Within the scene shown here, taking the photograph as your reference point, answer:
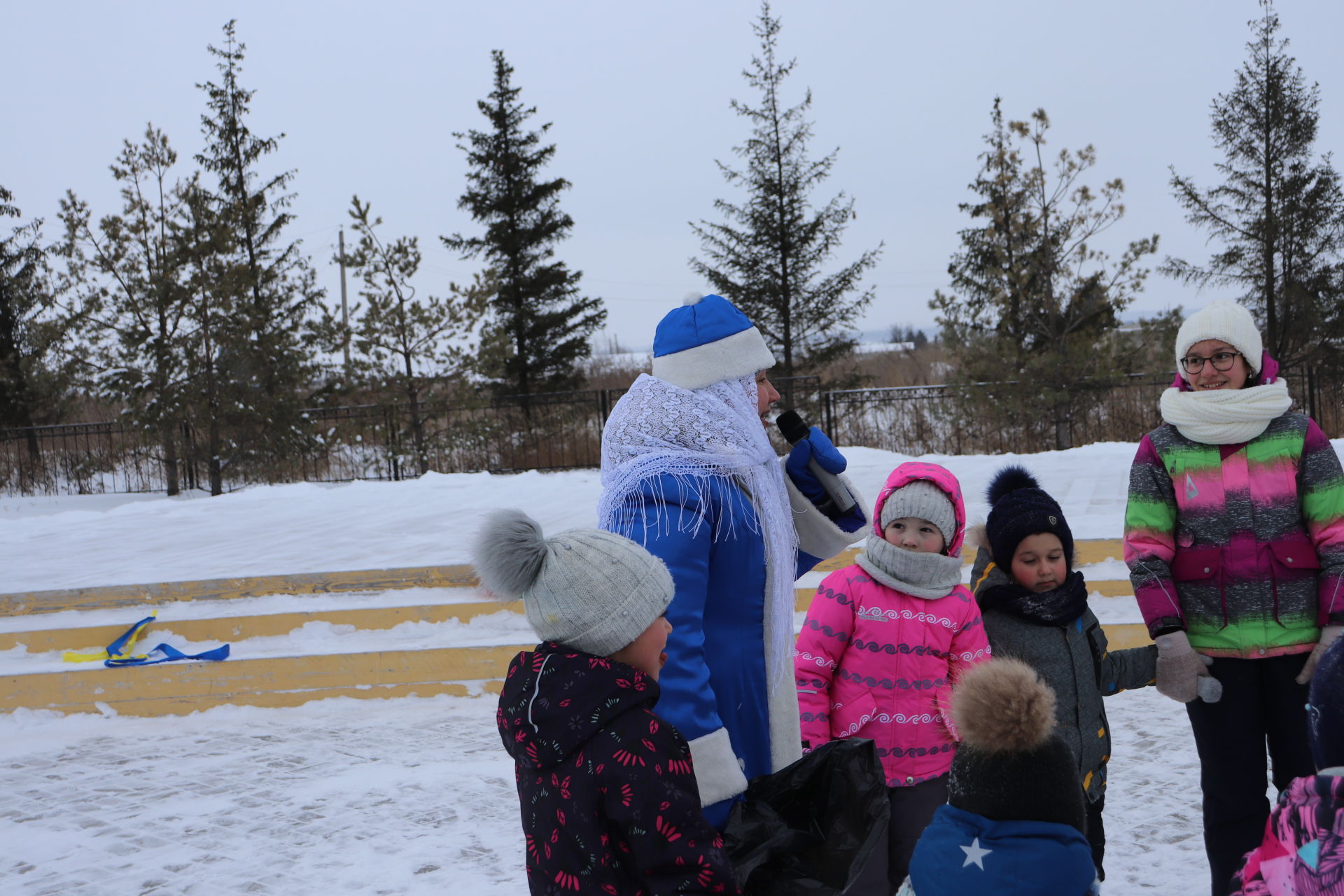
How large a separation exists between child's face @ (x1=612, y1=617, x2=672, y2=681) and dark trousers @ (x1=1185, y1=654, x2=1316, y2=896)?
76.8 inches

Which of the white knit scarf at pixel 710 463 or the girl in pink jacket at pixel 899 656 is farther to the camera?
the girl in pink jacket at pixel 899 656

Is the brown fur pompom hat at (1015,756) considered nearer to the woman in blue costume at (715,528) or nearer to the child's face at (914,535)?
the woman in blue costume at (715,528)

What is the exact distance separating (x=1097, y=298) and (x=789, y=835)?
50.7 feet

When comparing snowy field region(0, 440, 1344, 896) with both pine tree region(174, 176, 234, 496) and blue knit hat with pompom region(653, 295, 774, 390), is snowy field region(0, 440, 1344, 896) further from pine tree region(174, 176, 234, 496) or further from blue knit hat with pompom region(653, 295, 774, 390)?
pine tree region(174, 176, 234, 496)

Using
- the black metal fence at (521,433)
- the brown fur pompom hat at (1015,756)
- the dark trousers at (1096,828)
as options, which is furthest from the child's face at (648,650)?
the black metal fence at (521,433)

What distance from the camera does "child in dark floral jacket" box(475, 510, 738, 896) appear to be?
1.56 m

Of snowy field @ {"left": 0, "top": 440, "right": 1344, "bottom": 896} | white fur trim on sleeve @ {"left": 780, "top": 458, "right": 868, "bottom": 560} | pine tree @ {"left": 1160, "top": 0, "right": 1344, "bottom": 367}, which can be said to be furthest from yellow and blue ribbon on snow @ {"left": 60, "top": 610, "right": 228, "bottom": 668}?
pine tree @ {"left": 1160, "top": 0, "right": 1344, "bottom": 367}

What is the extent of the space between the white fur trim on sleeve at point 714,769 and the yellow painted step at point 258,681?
461cm

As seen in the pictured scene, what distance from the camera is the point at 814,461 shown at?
2389mm

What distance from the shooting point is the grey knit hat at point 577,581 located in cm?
172

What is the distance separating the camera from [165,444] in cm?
1616

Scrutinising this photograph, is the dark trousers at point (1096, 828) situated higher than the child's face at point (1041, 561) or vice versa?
the child's face at point (1041, 561)

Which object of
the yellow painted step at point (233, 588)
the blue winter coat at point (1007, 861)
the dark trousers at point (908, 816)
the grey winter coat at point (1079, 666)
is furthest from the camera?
the yellow painted step at point (233, 588)

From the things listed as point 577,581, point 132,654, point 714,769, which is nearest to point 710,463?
point 577,581
